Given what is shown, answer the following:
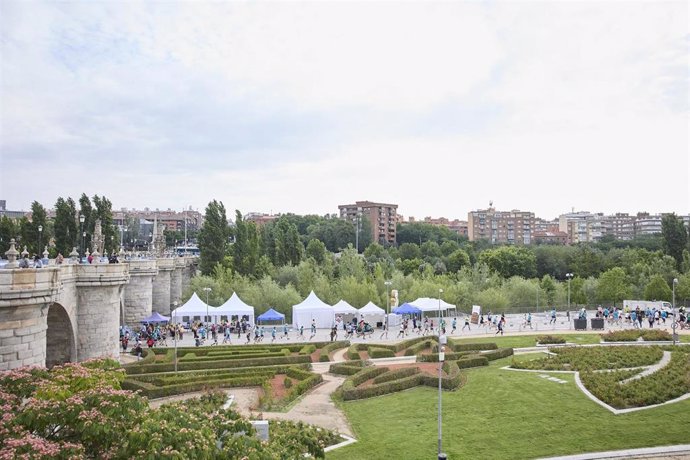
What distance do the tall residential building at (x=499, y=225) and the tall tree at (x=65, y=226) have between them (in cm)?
12293

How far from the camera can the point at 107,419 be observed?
33.3 ft

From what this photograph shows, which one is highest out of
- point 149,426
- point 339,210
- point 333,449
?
point 339,210

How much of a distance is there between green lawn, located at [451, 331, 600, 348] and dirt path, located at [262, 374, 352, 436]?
635 inches

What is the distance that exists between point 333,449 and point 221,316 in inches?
1175

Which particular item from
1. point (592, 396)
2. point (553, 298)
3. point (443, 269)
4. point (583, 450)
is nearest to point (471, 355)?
point (592, 396)

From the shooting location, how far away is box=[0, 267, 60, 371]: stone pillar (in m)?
18.0

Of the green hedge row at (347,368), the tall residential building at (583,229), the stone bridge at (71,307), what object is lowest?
the green hedge row at (347,368)

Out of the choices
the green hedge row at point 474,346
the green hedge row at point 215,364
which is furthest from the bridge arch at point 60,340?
the green hedge row at point 474,346

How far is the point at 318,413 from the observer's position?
2377cm

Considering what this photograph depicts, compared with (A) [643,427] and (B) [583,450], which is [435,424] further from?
(A) [643,427]

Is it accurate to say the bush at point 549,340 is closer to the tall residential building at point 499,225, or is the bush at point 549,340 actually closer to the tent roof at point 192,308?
the tent roof at point 192,308

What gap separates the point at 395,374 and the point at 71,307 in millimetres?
16729

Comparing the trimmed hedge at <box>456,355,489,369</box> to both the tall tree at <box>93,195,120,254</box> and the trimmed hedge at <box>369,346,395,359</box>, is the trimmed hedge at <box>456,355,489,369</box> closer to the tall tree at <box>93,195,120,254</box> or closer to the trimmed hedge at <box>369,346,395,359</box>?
the trimmed hedge at <box>369,346,395,359</box>

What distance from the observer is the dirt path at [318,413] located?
22.1 meters
